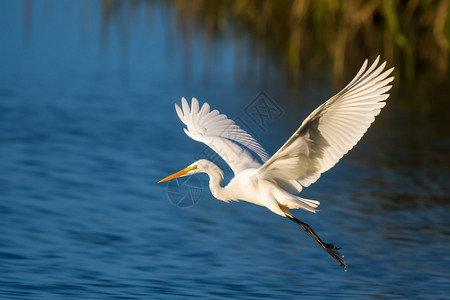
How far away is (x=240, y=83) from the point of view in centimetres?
1683

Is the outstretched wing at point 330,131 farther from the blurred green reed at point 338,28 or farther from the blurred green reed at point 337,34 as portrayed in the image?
the blurred green reed at point 338,28

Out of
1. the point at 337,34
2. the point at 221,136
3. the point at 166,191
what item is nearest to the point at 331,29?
the point at 337,34

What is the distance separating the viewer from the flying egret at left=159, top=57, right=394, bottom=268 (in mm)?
6188

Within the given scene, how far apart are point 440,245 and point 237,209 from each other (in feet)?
7.88

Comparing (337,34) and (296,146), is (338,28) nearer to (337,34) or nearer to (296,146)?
(337,34)

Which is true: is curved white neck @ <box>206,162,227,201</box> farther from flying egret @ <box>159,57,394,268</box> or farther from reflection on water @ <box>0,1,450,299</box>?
reflection on water @ <box>0,1,450,299</box>

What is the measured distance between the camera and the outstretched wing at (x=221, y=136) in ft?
25.1

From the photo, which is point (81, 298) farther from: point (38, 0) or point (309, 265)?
point (38, 0)

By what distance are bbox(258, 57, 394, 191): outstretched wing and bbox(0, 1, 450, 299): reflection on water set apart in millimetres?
1082

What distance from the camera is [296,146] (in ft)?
21.4

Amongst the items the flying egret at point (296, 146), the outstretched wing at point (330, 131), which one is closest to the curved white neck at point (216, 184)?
the flying egret at point (296, 146)

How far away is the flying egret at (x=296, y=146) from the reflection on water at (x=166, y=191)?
81 cm

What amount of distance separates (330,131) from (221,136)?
1.62 metres

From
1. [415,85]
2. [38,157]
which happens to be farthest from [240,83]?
[38,157]
